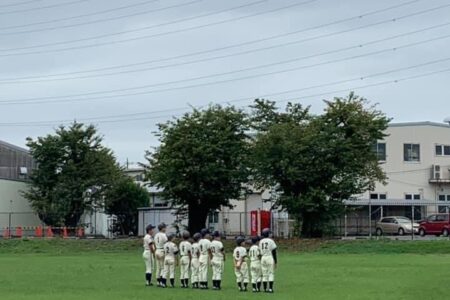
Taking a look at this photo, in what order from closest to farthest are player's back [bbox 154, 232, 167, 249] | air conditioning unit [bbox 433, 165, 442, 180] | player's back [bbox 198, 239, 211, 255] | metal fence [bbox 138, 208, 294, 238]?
player's back [bbox 198, 239, 211, 255] → player's back [bbox 154, 232, 167, 249] → metal fence [bbox 138, 208, 294, 238] → air conditioning unit [bbox 433, 165, 442, 180]

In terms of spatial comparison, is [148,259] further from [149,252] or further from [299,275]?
[299,275]

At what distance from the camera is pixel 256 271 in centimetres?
2612

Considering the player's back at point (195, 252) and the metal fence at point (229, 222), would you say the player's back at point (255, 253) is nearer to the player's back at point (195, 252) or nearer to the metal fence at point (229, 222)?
the player's back at point (195, 252)

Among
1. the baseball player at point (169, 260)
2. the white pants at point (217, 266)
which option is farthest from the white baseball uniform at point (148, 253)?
the white pants at point (217, 266)

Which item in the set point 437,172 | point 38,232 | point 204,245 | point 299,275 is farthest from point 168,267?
point 437,172

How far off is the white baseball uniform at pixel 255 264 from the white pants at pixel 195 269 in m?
1.93

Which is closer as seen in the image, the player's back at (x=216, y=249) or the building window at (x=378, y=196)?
the player's back at (x=216, y=249)

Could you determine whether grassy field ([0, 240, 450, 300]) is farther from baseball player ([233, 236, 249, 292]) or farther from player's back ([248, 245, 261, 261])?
player's back ([248, 245, 261, 261])

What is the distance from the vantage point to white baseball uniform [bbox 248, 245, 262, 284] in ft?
85.7

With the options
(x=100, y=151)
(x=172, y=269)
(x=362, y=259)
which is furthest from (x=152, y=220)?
(x=172, y=269)

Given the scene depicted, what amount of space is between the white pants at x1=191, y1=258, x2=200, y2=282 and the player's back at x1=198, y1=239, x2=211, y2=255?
336mm

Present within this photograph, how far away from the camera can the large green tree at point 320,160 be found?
2242 inches

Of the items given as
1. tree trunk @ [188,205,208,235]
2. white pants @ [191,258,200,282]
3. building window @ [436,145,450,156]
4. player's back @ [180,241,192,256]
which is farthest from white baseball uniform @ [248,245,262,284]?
building window @ [436,145,450,156]

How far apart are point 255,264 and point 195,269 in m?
2.19
